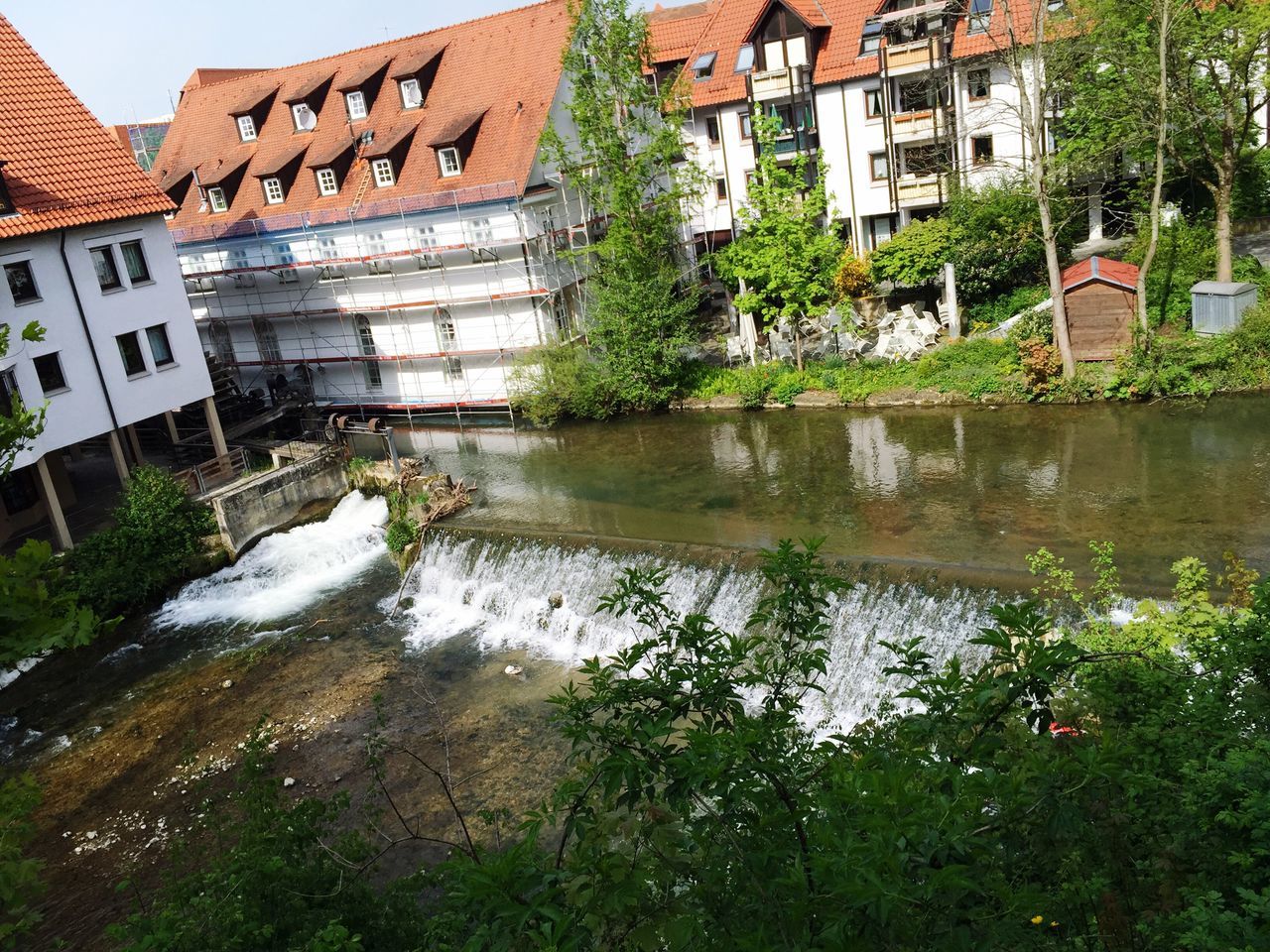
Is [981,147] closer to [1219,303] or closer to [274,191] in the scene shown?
[1219,303]

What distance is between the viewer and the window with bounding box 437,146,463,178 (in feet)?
112

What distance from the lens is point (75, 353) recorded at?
2583 centimetres

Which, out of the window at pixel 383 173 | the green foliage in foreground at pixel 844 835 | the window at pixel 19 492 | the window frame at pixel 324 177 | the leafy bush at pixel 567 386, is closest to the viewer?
the green foliage in foreground at pixel 844 835

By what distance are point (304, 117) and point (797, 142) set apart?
19141 millimetres

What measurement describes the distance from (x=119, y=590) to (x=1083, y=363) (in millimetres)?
25309

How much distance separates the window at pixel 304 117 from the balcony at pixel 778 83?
17011mm

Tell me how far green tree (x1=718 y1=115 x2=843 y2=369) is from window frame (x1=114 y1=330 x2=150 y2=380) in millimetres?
17239

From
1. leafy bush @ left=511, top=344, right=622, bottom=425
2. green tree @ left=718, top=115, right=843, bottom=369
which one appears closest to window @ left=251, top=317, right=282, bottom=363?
leafy bush @ left=511, top=344, right=622, bottom=425

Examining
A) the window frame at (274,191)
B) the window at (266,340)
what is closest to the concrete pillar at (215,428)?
the window at (266,340)

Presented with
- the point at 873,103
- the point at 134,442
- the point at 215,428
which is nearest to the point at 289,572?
the point at 215,428

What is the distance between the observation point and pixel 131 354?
27438mm

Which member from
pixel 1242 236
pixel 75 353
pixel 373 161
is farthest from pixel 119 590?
pixel 1242 236

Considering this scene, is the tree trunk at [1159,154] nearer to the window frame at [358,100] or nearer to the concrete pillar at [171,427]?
the window frame at [358,100]

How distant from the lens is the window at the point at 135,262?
27.4 m
